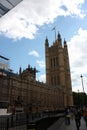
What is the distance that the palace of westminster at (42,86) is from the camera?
48981mm

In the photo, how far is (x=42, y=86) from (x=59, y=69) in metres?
29.8

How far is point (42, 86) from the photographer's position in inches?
2827

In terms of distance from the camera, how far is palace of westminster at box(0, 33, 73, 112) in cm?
4898

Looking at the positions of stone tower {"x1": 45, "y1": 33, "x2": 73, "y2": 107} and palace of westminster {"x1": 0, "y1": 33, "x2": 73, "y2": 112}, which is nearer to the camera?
palace of westminster {"x1": 0, "y1": 33, "x2": 73, "y2": 112}

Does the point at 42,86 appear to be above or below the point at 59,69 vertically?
below

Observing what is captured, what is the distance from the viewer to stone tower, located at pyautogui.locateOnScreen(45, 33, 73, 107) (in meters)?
97.8

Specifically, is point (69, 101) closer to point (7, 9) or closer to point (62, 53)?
point (62, 53)

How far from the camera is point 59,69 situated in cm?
9938

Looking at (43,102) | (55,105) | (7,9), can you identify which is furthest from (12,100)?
(7,9)

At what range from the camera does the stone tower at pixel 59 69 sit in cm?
9775

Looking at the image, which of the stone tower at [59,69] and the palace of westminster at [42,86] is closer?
the palace of westminster at [42,86]

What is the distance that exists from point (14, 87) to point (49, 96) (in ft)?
Answer: 93.1

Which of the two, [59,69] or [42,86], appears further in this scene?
[59,69]

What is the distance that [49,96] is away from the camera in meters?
77.9
